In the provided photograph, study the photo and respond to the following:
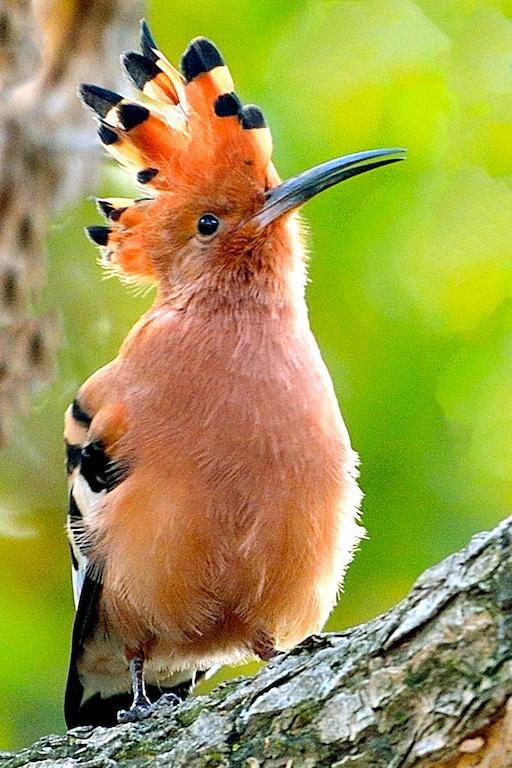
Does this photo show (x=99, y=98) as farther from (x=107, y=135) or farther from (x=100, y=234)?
(x=100, y=234)

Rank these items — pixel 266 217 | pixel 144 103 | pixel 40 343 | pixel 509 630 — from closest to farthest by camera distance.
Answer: pixel 509 630, pixel 266 217, pixel 144 103, pixel 40 343

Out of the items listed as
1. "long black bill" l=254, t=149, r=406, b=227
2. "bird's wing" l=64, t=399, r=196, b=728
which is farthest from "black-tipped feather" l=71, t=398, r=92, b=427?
"long black bill" l=254, t=149, r=406, b=227

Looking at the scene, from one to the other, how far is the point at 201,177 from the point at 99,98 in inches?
14.4

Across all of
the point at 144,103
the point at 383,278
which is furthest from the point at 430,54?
the point at 144,103

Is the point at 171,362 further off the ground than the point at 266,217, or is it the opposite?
the point at 266,217

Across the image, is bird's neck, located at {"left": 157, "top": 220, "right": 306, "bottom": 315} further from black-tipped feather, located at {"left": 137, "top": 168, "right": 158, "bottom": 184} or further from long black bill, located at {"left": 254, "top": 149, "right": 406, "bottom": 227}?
black-tipped feather, located at {"left": 137, "top": 168, "right": 158, "bottom": 184}

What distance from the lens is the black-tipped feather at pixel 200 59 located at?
10.9 feet

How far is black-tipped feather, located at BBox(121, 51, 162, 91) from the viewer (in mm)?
3475

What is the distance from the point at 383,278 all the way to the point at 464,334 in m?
0.40

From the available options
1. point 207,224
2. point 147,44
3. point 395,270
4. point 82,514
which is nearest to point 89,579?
point 82,514

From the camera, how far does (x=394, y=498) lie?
4191 millimetres

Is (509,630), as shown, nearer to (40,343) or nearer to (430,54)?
(40,343)

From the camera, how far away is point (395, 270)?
4.21 m

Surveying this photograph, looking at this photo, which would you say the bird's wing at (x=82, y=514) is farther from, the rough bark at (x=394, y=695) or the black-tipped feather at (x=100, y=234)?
the rough bark at (x=394, y=695)
